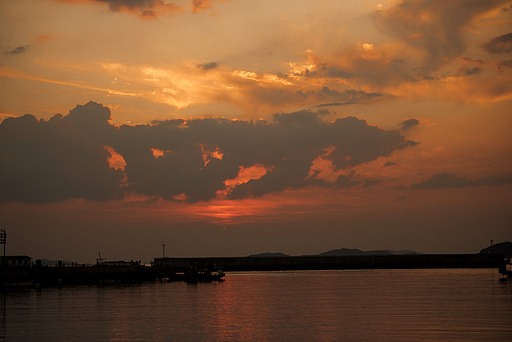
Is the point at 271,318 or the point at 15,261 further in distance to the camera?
the point at 15,261

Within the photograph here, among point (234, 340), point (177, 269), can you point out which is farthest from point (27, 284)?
point (234, 340)

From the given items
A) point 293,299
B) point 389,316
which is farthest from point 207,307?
point 389,316

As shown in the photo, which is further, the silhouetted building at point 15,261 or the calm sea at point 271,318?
the silhouetted building at point 15,261

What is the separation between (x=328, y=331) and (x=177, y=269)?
134973 mm

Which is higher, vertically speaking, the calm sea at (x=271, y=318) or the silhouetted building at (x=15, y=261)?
the silhouetted building at (x=15, y=261)

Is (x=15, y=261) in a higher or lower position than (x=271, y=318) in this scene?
higher

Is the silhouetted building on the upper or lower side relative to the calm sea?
upper

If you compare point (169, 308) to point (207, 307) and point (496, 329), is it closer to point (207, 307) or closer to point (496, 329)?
Result: point (207, 307)

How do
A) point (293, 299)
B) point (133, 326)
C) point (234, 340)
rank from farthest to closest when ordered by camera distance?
point (293, 299), point (133, 326), point (234, 340)

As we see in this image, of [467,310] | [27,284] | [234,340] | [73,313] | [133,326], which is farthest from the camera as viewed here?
[27,284]

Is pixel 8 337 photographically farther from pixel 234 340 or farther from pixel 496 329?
pixel 496 329

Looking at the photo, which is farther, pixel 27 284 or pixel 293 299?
pixel 27 284

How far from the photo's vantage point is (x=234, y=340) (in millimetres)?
41500

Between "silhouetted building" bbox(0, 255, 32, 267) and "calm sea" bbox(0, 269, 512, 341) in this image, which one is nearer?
"calm sea" bbox(0, 269, 512, 341)
